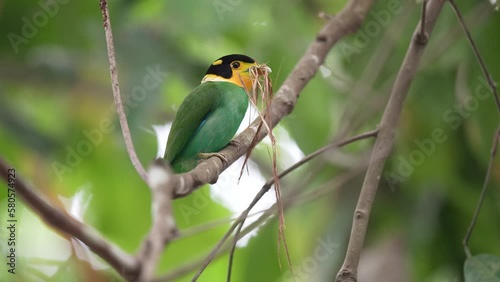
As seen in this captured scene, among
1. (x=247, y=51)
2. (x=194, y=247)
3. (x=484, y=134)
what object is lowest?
(x=484, y=134)

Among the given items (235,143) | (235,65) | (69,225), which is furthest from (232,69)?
(69,225)

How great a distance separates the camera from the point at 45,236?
362cm

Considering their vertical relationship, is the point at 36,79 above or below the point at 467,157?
above

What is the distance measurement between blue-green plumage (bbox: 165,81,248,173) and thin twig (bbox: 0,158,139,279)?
1845mm

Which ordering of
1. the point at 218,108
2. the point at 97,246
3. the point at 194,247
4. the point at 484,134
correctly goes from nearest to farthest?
1. the point at 97,246
2. the point at 218,108
3. the point at 484,134
4. the point at 194,247

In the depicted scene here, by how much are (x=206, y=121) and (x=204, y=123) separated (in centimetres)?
2

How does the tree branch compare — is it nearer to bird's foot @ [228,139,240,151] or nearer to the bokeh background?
bird's foot @ [228,139,240,151]

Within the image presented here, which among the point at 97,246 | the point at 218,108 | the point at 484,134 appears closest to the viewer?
the point at 97,246

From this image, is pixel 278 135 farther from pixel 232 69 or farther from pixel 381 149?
pixel 381 149

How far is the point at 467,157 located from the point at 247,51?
128 cm

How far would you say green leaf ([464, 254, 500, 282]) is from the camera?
2.19 metres

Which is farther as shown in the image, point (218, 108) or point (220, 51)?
point (220, 51)

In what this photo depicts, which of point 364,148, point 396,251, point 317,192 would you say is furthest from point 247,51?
point 317,192

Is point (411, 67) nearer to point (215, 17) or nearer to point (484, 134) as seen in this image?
point (484, 134)
